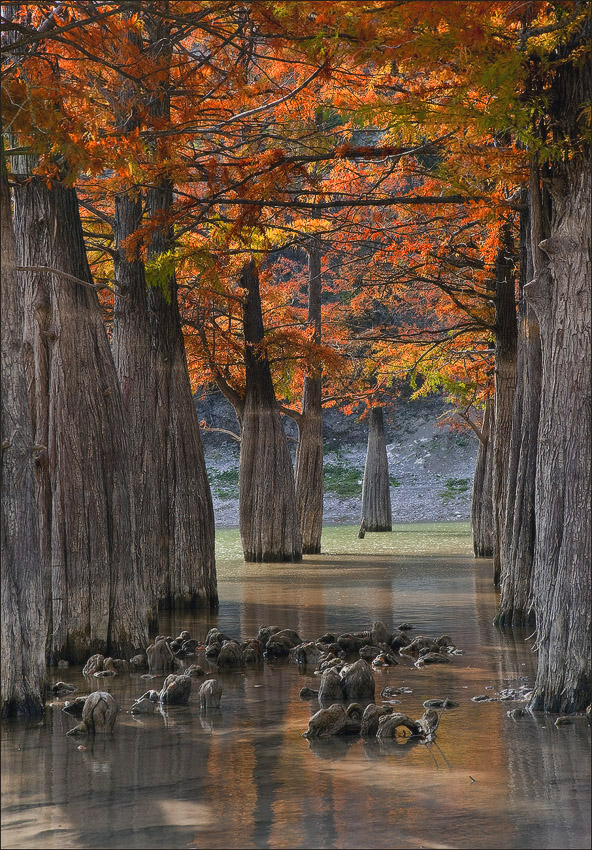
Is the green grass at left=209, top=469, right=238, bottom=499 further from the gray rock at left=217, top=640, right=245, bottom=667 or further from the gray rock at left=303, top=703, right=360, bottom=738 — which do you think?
the gray rock at left=303, top=703, right=360, bottom=738

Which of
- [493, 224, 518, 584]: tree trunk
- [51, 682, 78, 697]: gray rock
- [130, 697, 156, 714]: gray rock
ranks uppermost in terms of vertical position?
[493, 224, 518, 584]: tree trunk

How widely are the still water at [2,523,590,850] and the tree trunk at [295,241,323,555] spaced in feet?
47.8

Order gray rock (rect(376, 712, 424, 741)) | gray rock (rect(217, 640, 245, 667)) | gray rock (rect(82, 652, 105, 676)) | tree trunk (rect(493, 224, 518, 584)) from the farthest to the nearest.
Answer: tree trunk (rect(493, 224, 518, 584)), gray rock (rect(217, 640, 245, 667)), gray rock (rect(82, 652, 105, 676)), gray rock (rect(376, 712, 424, 741))

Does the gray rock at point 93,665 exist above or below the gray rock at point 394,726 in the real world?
above

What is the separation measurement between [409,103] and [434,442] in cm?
4552

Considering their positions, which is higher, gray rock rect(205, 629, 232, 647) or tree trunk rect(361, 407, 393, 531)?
tree trunk rect(361, 407, 393, 531)

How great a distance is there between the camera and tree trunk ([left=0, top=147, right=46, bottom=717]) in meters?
6.85

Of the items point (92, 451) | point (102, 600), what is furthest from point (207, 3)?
point (102, 600)

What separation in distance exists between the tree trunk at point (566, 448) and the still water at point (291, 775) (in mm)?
436

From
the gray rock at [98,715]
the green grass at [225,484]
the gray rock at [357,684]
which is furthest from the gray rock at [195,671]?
the green grass at [225,484]

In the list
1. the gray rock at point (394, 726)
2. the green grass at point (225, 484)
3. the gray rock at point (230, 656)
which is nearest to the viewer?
the gray rock at point (394, 726)

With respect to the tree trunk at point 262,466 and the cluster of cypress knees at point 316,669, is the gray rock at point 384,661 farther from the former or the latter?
the tree trunk at point 262,466

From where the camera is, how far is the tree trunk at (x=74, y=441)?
9359 millimetres

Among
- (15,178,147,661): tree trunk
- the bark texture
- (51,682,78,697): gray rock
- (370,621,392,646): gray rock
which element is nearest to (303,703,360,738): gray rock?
(51,682,78,697): gray rock
